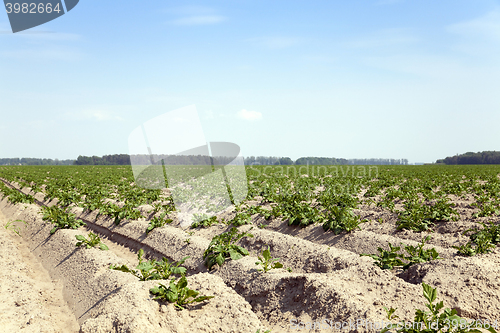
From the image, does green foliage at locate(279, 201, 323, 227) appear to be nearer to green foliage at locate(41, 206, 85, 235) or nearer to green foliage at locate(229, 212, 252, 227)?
green foliage at locate(229, 212, 252, 227)

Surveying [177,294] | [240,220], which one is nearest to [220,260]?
[177,294]

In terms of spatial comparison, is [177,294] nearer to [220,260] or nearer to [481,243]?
[220,260]

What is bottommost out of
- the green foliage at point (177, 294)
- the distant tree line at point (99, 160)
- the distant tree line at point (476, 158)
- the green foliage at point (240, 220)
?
the distant tree line at point (476, 158)

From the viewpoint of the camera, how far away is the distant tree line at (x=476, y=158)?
377 ft

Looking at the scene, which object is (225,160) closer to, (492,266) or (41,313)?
(41,313)

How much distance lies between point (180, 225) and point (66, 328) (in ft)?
16.3

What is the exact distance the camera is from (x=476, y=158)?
120 meters

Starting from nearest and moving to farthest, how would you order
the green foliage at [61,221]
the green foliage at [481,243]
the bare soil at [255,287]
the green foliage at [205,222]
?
the bare soil at [255,287] → the green foliage at [481,243] → the green foliage at [205,222] → the green foliage at [61,221]

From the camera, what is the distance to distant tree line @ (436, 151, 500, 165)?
115m

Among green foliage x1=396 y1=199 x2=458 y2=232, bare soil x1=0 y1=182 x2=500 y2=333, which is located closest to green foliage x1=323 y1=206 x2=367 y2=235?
bare soil x1=0 y1=182 x2=500 y2=333

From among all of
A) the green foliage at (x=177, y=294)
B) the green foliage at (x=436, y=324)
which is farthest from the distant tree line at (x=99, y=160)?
the green foliage at (x=436, y=324)

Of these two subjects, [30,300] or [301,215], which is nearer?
[30,300]

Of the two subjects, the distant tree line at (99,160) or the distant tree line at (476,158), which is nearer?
the distant tree line at (476,158)

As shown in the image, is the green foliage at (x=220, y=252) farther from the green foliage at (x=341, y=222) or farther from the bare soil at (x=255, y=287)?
the green foliage at (x=341, y=222)
